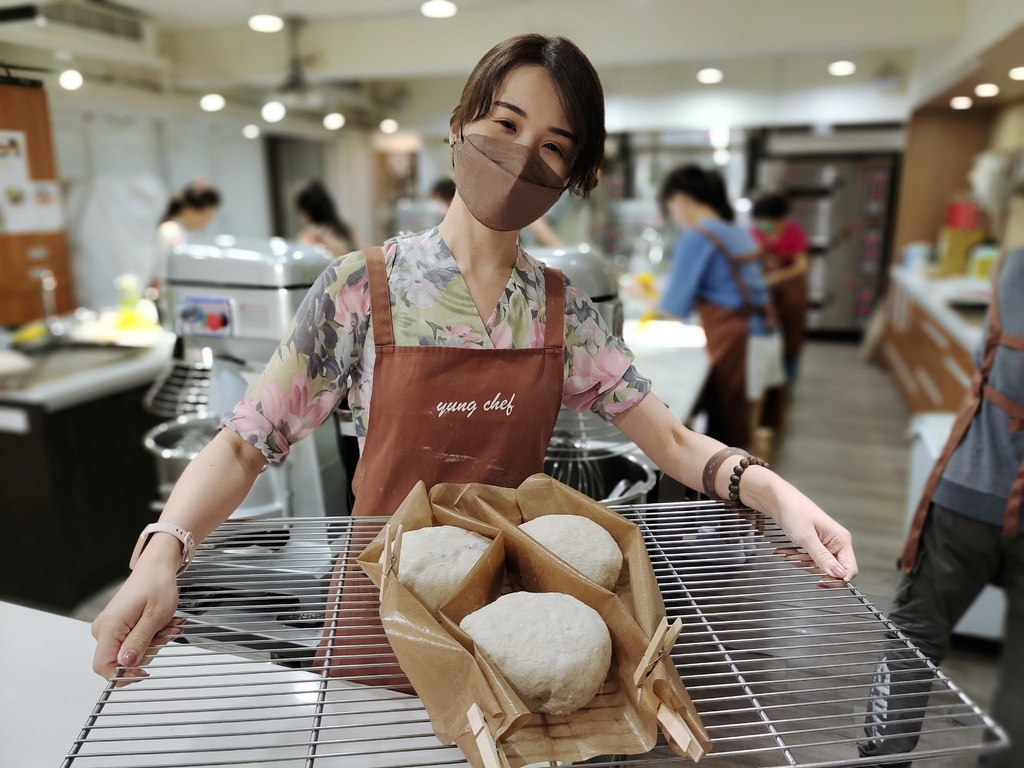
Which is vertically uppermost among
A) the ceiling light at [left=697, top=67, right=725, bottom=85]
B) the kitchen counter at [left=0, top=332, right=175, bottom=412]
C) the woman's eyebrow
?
the ceiling light at [left=697, top=67, right=725, bottom=85]

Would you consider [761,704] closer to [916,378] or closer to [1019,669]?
[1019,669]

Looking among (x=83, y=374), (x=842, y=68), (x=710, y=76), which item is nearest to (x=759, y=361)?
(x=83, y=374)

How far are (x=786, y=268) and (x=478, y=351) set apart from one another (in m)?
4.01

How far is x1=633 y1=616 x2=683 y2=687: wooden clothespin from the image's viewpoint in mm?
524

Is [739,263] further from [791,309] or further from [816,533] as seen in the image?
[816,533]

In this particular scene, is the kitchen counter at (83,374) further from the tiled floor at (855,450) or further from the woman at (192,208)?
the woman at (192,208)

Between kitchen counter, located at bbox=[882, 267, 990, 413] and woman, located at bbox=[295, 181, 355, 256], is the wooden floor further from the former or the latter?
woman, located at bbox=[295, 181, 355, 256]

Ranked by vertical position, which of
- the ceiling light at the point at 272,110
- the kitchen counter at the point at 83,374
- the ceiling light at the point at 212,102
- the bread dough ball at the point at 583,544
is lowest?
the kitchen counter at the point at 83,374

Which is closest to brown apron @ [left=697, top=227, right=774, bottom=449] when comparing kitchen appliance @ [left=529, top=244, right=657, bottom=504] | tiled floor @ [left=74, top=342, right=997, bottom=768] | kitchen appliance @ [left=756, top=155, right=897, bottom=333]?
tiled floor @ [left=74, top=342, right=997, bottom=768]

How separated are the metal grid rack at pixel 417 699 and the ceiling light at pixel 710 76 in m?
5.50

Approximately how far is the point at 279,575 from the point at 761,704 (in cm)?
46

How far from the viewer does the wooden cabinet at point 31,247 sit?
0.91 metres

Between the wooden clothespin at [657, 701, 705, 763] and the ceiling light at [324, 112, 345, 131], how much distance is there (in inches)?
190

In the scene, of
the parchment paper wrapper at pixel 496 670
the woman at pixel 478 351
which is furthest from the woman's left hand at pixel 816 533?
the parchment paper wrapper at pixel 496 670
